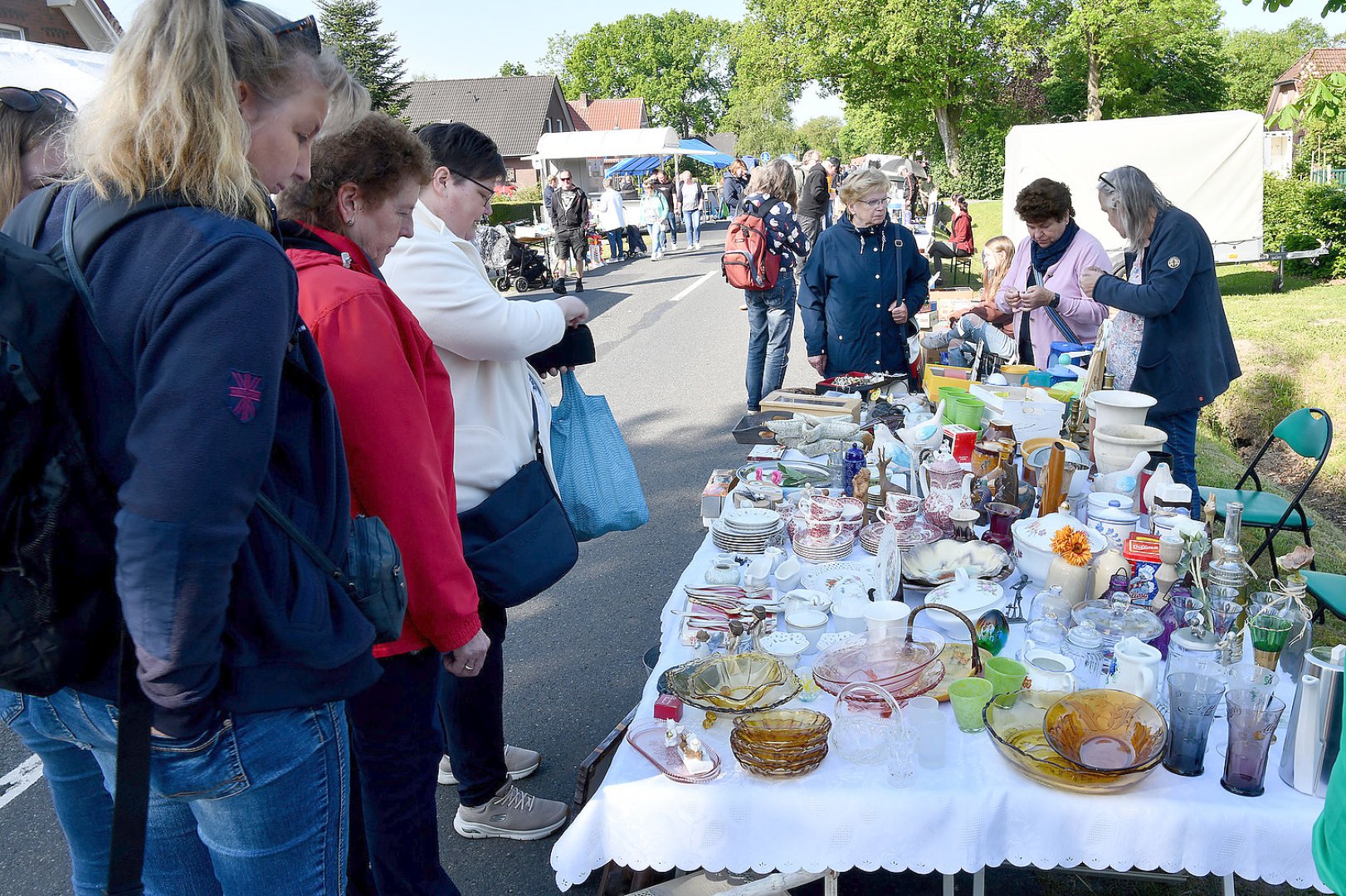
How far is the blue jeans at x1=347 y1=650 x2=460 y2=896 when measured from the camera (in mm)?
1773

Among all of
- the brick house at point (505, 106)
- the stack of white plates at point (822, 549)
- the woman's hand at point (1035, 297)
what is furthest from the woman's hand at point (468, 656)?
the brick house at point (505, 106)

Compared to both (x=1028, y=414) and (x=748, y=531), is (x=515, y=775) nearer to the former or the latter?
(x=748, y=531)

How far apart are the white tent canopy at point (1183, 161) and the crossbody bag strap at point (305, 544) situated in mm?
12879

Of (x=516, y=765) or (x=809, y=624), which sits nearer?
(x=809, y=624)

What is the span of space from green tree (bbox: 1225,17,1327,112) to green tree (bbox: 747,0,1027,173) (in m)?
35.8

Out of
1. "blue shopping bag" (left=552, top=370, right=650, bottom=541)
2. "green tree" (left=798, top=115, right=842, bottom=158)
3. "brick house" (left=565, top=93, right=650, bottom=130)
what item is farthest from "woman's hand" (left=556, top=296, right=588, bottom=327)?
"green tree" (left=798, top=115, right=842, bottom=158)

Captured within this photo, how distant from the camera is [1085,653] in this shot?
2.06m

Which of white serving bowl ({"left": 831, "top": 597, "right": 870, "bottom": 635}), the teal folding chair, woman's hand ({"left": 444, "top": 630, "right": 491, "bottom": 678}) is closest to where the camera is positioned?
woman's hand ({"left": 444, "top": 630, "right": 491, "bottom": 678})

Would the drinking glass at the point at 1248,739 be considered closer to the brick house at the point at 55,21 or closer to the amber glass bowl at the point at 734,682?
the amber glass bowl at the point at 734,682

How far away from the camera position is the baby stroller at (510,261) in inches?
537

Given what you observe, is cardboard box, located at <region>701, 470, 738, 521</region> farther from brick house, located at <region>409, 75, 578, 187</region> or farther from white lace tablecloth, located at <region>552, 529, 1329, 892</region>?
brick house, located at <region>409, 75, 578, 187</region>

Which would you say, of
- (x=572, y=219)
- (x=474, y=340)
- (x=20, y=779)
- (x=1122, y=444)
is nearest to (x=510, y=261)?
(x=572, y=219)

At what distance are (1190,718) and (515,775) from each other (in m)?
2.01

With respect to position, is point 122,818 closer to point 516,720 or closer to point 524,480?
point 524,480
